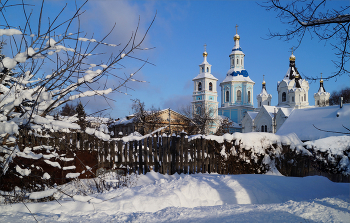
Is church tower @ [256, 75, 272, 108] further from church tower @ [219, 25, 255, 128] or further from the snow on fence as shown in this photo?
the snow on fence

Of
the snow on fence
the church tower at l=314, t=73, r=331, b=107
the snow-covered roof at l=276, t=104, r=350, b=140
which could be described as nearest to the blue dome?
the church tower at l=314, t=73, r=331, b=107

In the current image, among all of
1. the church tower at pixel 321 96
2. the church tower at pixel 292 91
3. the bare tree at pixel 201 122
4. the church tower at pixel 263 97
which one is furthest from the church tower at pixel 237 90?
the bare tree at pixel 201 122

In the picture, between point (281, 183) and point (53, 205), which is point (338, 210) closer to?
point (281, 183)

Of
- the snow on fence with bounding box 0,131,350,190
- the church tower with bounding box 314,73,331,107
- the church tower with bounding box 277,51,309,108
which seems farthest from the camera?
the church tower with bounding box 314,73,331,107

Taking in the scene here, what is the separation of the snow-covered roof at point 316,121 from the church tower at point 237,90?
36.9 metres

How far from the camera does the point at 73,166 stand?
7055 millimetres

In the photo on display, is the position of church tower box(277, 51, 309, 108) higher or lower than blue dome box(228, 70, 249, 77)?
lower

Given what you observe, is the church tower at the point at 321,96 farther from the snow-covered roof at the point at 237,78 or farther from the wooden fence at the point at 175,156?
the wooden fence at the point at 175,156

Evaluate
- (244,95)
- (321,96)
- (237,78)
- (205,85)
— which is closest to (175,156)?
(205,85)

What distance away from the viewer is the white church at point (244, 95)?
54062 millimetres

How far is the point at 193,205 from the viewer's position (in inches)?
231

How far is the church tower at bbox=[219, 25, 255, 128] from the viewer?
71.2m

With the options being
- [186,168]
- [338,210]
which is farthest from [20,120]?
[186,168]

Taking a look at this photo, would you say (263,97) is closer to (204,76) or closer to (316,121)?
(204,76)
